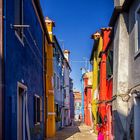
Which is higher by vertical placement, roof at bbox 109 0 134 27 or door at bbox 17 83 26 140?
roof at bbox 109 0 134 27

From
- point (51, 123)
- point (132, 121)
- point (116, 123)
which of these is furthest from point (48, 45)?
point (132, 121)

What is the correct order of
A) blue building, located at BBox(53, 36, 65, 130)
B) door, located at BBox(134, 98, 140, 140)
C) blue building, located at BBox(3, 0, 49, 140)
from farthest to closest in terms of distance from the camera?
blue building, located at BBox(53, 36, 65, 130) < door, located at BBox(134, 98, 140, 140) < blue building, located at BBox(3, 0, 49, 140)

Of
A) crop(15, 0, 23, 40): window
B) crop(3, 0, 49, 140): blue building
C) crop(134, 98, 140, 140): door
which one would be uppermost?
crop(15, 0, 23, 40): window

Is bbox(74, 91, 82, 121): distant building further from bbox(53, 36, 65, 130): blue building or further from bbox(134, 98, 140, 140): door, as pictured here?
bbox(134, 98, 140, 140): door

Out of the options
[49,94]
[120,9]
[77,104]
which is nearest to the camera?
[120,9]

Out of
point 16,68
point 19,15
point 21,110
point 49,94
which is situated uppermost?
point 19,15

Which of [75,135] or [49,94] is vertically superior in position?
[49,94]

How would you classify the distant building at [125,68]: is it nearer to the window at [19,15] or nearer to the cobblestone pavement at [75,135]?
the window at [19,15]

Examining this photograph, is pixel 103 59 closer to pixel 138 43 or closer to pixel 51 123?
pixel 51 123

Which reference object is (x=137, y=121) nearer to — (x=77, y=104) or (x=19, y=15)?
(x=19, y=15)

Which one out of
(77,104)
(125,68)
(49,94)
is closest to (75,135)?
(49,94)

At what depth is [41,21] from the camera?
74.7 feet

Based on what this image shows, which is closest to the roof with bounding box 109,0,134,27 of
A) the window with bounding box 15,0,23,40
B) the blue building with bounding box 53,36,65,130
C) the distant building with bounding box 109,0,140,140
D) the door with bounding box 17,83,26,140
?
the distant building with bounding box 109,0,140,140

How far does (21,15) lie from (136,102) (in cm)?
471
